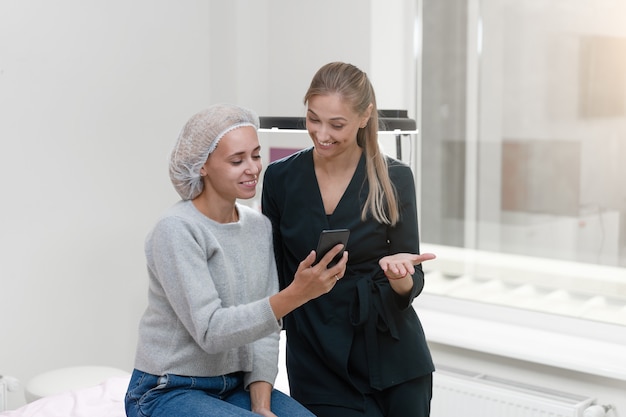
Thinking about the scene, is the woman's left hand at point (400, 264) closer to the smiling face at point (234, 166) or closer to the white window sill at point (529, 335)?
the smiling face at point (234, 166)

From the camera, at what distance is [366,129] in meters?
2.02

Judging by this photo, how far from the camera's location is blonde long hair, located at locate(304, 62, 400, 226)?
1.91 meters

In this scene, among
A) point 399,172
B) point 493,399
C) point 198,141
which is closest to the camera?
point 198,141

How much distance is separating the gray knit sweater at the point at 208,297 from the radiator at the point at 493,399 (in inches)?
47.4

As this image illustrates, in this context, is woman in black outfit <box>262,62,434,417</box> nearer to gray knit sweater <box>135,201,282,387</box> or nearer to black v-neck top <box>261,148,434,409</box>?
black v-neck top <box>261,148,434,409</box>

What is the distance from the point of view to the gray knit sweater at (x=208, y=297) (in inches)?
65.9

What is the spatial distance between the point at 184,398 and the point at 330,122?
0.68 m

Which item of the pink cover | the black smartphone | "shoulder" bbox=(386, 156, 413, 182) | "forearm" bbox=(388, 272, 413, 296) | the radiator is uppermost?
"shoulder" bbox=(386, 156, 413, 182)

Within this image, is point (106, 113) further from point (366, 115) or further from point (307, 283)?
point (307, 283)

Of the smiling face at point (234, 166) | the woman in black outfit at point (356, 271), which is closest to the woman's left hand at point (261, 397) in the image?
the woman in black outfit at point (356, 271)

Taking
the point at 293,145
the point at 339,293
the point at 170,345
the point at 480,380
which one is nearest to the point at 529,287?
the point at 480,380

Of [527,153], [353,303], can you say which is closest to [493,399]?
[527,153]

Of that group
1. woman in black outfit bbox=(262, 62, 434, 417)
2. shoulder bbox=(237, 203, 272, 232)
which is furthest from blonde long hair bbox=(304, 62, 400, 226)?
shoulder bbox=(237, 203, 272, 232)

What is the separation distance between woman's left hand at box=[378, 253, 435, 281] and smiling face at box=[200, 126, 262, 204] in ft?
1.11
